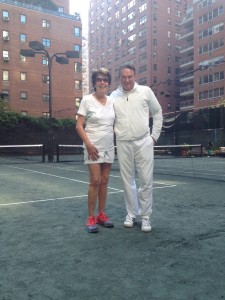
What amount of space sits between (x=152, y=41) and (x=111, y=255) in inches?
2974

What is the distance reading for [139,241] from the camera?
3.37 metres

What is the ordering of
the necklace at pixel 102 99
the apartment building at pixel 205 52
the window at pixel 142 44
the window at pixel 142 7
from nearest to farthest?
1. the necklace at pixel 102 99
2. the apartment building at pixel 205 52
3. the window at pixel 142 44
4. the window at pixel 142 7

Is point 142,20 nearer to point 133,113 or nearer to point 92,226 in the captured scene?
point 133,113

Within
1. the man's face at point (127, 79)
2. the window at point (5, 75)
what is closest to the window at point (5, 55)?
the window at point (5, 75)

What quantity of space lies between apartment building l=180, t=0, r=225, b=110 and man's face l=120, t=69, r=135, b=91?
173ft

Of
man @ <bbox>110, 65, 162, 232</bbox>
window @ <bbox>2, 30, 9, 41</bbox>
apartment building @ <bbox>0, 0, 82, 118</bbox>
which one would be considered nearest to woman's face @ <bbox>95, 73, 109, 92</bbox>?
man @ <bbox>110, 65, 162, 232</bbox>

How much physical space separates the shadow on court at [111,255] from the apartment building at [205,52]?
5254cm

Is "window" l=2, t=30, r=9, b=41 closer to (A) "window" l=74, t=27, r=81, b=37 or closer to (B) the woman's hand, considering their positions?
(A) "window" l=74, t=27, r=81, b=37

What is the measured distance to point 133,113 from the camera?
3.93m

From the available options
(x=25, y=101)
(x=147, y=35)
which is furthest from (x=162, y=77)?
(x=25, y=101)

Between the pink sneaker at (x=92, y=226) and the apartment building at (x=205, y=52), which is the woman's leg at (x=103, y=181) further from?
the apartment building at (x=205, y=52)

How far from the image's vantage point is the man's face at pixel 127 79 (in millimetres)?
3900

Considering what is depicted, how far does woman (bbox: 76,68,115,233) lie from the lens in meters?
3.87

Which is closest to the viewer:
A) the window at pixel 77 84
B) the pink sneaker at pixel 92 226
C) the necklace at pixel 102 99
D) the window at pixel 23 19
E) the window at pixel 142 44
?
the pink sneaker at pixel 92 226
